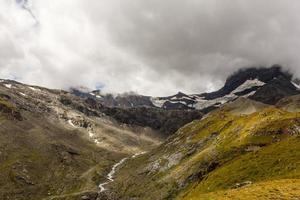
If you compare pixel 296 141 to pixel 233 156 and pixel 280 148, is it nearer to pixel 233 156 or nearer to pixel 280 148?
pixel 280 148

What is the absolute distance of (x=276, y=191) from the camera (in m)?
54.3

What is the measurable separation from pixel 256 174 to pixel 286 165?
13.0 metres

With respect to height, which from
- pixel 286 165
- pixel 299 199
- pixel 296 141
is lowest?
pixel 299 199

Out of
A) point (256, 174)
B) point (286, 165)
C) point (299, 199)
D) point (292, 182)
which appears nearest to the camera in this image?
point (299, 199)

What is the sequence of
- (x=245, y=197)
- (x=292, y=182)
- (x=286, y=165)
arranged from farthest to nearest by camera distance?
(x=286, y=165)
(x=292, y=182)
(x=245, y=197)

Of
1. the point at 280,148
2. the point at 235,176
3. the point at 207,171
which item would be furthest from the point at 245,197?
the point at 207,171

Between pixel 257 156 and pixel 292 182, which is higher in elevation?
pixel 257 156

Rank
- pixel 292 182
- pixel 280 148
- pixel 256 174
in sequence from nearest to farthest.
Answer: pixel 292 182 → pixel 256 174 → pixel 280 148

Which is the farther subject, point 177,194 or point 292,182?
point 177,194

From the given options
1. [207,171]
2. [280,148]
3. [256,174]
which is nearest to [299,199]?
[256,174]

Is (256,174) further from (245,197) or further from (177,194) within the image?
(245,197)

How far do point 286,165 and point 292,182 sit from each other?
76820 millimetres

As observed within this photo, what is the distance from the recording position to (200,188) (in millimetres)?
165000

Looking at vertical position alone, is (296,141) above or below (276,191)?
above
